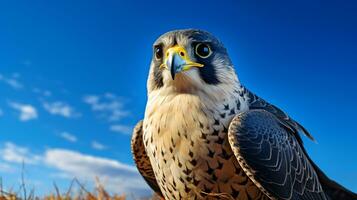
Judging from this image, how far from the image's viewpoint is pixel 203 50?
3889mm

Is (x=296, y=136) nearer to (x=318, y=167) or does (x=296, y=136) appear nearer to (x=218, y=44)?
(x=318, y=167)

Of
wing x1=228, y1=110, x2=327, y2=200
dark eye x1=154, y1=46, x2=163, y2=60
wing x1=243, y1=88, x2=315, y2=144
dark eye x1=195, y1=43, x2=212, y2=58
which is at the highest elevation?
dark eye x1=154, y1=46, x2=163, y2=60

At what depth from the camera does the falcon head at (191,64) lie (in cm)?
371

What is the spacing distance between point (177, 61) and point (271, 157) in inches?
44.4

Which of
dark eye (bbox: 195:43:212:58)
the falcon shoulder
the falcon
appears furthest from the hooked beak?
the falcon shoulder

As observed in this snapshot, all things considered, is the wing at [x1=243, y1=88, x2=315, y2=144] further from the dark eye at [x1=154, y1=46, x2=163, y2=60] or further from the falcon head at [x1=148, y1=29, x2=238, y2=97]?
the dark eye at [x1=154, y1=46, x2=163, y2=60]

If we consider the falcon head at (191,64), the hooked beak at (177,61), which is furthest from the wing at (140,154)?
the hooked beak at (177,61)

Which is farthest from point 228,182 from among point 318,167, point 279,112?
point 318,167

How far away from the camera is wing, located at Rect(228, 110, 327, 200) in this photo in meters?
3.67

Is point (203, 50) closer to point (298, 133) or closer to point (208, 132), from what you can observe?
point (208, 132)

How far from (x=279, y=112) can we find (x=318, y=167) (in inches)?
28.3

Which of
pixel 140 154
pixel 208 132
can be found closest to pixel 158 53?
pixel 208 132

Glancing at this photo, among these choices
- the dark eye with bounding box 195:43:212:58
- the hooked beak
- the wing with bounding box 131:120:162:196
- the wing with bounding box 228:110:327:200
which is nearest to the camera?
the hooked beak

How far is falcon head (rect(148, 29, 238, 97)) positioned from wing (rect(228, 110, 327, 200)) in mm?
369
